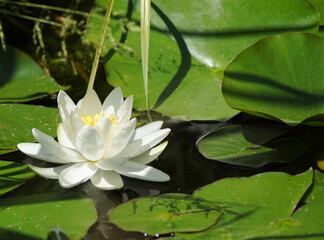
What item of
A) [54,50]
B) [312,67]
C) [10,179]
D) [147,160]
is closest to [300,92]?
[312,67]

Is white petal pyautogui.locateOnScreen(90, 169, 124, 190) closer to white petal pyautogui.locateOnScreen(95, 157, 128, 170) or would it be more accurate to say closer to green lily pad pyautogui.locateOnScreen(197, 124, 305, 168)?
white petal pyautogui.locateOnScreen(95, 157, 128, 170)

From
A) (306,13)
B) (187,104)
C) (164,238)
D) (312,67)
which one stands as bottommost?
(164,238)

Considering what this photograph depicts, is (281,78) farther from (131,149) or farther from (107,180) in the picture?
(107,180)

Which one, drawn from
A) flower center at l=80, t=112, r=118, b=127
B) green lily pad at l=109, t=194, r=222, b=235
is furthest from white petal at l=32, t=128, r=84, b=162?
green lily pad at l=109, t=194, r=222, b=235

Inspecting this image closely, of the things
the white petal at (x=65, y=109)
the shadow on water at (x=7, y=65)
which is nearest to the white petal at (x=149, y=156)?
the white petal at (x=65, y=109)

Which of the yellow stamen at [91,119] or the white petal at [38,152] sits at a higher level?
the yellow stamen at [91,119]

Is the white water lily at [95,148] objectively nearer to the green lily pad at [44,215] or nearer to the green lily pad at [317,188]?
the green lily pad at [44,215]

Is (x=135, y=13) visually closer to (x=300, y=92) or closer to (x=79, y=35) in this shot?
(x=79, y=35)
